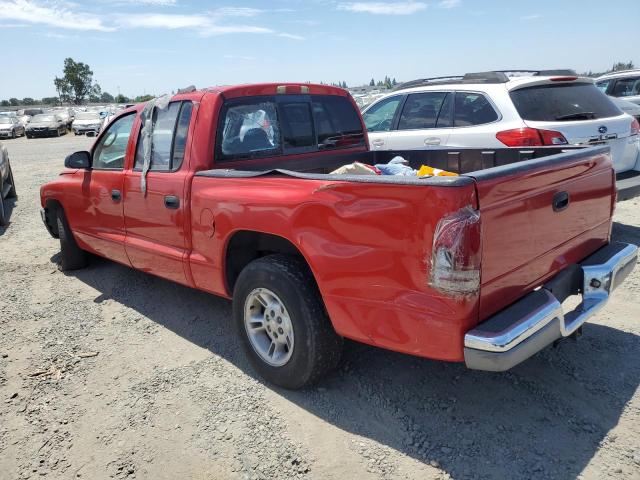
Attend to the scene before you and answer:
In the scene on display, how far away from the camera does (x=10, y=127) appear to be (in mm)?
32250

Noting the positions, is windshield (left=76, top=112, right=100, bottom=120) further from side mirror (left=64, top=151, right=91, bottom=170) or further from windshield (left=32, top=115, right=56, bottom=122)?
side mirror (left=64, top=151, right=91, bottom=170)

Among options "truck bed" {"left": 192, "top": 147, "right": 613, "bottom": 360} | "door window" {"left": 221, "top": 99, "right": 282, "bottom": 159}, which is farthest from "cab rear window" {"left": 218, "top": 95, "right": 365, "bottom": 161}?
"truck bed" {"left": 192, "top": 147, "right": 613, "bottom": 360}

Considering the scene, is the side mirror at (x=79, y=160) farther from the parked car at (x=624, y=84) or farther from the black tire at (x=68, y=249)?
the parked car at (x=624, y=84)

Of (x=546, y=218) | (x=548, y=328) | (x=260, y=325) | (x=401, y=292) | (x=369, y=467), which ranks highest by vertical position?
(x=546, y=218)

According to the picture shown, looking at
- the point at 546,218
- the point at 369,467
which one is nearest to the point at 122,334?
the point at 369,467

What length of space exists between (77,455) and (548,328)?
2.54m

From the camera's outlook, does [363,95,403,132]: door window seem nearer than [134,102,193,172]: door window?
No

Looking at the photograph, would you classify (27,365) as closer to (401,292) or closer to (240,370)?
(240,370)

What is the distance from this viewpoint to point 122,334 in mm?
4227

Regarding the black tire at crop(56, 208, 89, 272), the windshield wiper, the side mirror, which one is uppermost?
the windshield wiper

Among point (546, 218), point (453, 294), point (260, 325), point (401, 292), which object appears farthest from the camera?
point (260, 325)

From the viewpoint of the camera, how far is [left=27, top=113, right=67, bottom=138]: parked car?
104 feet

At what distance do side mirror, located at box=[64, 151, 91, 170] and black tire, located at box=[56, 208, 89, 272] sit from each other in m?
0.92

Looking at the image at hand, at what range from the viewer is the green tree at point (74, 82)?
85.1 meters
